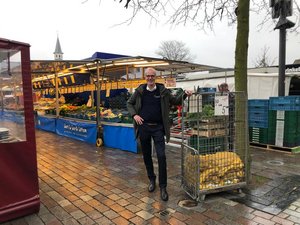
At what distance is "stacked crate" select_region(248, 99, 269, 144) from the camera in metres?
6.70

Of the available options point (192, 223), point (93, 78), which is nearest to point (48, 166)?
point (192, 223)

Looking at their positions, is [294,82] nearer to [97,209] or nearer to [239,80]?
[239,80]

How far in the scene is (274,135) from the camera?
6613mm

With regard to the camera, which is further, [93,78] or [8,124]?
[93,78]

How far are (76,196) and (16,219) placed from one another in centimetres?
85

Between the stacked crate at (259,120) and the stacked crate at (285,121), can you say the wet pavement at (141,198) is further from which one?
the stacked crate at (259,120)

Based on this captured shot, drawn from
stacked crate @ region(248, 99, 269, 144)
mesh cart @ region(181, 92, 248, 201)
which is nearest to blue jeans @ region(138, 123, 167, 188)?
mesh cart @ region(181, 92, 248, 201)

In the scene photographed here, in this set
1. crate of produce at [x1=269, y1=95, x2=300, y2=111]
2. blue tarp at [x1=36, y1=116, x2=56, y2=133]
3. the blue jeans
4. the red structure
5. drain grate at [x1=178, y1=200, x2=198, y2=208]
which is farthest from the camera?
blue tarp at [x1=36, y1=116, x2=56, y2=133]

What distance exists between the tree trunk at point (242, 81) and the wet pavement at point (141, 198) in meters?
0.54

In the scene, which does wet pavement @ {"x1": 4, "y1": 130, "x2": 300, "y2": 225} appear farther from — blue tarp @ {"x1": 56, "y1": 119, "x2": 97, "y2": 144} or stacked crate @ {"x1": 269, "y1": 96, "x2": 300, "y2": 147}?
blue tarp @ {"x1": 56, "y1": 119, "x2": 97, "y2": 144}

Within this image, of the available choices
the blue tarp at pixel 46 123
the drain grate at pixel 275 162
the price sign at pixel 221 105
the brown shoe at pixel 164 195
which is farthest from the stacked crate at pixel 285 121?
the blue tarp at pixel 46 123

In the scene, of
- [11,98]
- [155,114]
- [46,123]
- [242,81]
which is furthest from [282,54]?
Result: [46,123]

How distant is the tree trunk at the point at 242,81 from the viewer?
3.91 metres

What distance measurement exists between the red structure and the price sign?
238cm
